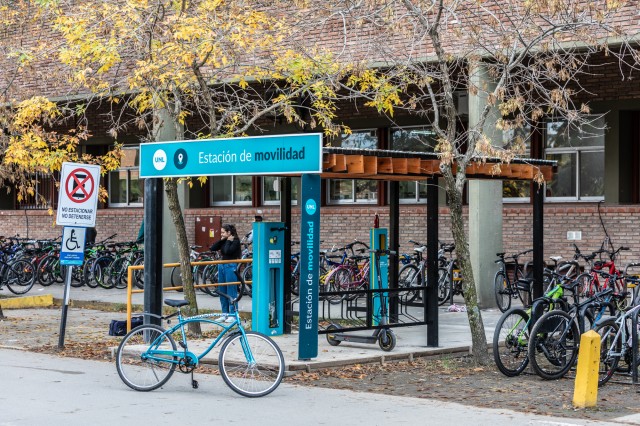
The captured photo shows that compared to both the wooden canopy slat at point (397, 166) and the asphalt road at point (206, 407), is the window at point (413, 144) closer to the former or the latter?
the wooden canopy slat at point (397, 166)

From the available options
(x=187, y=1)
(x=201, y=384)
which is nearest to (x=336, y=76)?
(x=187, y=1)

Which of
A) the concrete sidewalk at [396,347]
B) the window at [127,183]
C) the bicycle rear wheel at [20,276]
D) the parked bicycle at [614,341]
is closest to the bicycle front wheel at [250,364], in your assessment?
the concrete sidewalk at [396,347]

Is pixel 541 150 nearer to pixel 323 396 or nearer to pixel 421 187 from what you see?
pixel 421 187

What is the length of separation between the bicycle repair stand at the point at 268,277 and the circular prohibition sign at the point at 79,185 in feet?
7.89

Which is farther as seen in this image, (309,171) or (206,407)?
(309,171)

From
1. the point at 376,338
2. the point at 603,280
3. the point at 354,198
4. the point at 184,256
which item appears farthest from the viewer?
the point at 354,198

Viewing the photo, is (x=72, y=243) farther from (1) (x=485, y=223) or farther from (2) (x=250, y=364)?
(1) (x=485, y=223)

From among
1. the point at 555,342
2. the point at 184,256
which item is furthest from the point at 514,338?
the point at 184,256

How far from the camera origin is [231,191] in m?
29.9

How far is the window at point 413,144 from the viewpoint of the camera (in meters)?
25.8

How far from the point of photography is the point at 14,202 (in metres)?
35.7

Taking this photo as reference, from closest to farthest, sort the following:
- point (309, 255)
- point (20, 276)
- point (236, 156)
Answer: point (309, 255) < point (236, 156) < point (20, 276)

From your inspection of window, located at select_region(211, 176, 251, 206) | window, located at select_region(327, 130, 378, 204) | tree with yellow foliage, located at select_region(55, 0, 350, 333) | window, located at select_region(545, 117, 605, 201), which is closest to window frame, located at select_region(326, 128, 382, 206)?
window, located at select_region(327, 130, 378, 204)

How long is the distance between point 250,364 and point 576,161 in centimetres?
1421
